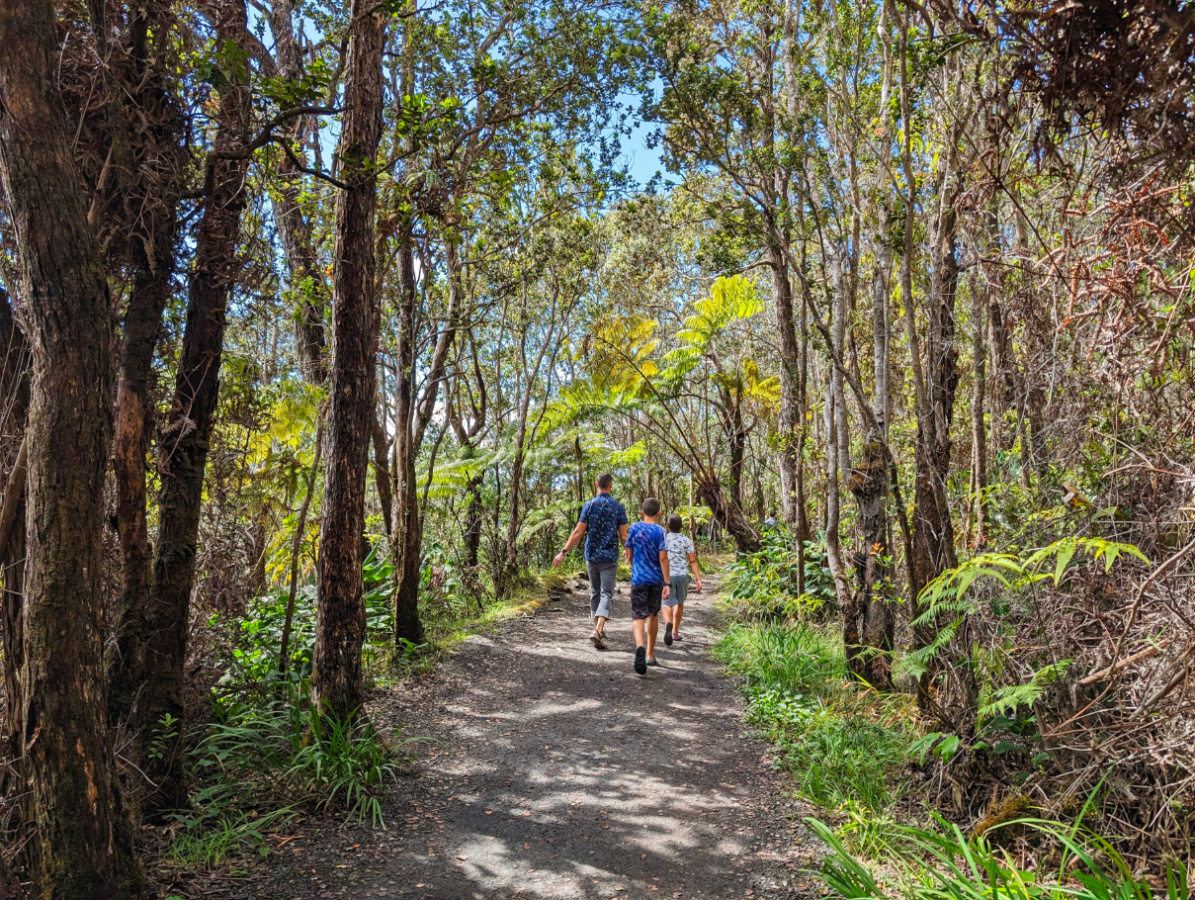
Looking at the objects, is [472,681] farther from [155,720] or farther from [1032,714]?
[1032,714]

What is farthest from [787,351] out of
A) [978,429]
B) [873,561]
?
[873,561]

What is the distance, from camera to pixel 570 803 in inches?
198

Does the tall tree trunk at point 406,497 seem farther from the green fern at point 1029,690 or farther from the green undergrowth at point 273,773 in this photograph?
the green fern at point 1029,690

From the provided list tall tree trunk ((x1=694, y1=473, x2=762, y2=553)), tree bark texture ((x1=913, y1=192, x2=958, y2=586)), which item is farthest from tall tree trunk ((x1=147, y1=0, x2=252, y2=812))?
tall tree trunk ((x1=694, y1=473, x2=762, y2=553))

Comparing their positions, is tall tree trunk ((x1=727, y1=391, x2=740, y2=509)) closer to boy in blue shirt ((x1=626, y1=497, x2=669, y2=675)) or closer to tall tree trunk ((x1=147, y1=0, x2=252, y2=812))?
boy in blue shirt ((x1=626, y1=497, x2=669, y2=675))

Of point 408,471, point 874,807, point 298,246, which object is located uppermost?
point 298,246

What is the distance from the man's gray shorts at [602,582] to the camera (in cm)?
869

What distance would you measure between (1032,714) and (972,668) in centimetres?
40

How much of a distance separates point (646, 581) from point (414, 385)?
367cm

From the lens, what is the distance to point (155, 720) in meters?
4.32

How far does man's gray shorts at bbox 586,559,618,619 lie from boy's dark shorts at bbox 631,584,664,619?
67 cm

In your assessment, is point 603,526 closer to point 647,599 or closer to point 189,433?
point 647,599

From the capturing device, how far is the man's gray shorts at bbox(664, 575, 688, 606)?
9469 mm

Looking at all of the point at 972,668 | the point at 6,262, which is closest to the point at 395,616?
the point at 6,262
